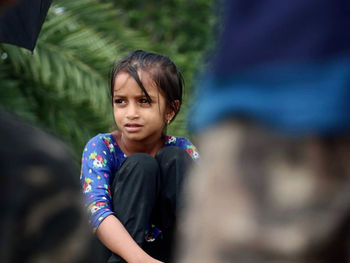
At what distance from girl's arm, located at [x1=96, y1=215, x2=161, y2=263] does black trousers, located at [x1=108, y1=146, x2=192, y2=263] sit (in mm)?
48

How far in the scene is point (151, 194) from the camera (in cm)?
252

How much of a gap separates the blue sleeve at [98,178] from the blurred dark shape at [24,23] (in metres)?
0.47

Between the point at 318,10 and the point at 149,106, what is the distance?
7.69ft

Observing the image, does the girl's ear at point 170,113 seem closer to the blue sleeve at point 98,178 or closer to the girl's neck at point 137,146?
the girl's neck at point 137,146

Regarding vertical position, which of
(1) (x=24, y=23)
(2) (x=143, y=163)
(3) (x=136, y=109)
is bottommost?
(2) (x=143, y=163)

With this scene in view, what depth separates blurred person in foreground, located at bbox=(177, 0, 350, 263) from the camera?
0.55m

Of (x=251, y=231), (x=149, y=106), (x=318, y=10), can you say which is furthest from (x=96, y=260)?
(x=149, y=106)

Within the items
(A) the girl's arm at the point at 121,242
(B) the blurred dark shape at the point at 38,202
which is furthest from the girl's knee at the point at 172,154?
(B) the blurred dark shape at the point at 38,202

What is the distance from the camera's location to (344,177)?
0.56 m

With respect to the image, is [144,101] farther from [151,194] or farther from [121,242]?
[121,242]

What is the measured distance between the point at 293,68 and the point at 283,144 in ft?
0.20

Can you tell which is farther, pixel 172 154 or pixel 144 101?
pixel 144 101

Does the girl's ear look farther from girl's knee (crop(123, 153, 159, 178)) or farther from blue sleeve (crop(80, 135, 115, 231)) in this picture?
girl's knee (crop(123, 153, 159, 178))

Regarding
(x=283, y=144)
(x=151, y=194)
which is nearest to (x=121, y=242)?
(x=151, y=194)
